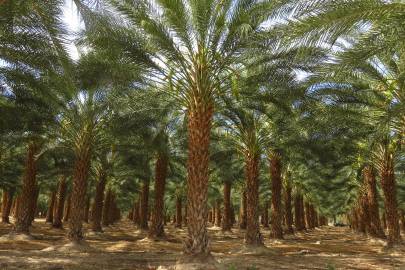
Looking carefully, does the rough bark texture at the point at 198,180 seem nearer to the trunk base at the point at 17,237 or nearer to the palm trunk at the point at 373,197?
the trunk base at the point at 17,237

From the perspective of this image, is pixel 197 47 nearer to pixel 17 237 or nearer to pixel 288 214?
pixel 17 237

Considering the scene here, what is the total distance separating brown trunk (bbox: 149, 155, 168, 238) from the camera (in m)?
22.3

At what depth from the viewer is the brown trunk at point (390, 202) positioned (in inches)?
776

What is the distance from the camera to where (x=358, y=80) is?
15523 mm

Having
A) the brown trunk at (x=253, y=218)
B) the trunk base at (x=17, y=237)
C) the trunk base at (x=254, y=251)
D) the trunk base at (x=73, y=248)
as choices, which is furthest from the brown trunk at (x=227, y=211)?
the trunk base at (x=73, y=248)

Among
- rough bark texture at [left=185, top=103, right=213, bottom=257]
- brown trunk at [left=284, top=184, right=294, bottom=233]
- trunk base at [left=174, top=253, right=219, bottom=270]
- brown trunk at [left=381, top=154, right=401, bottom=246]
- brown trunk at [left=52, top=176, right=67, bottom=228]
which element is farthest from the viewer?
brown trunk at [left=284, top=184, right=294, bottom=233]

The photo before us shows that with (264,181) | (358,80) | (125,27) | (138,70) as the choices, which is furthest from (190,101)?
(264,181)

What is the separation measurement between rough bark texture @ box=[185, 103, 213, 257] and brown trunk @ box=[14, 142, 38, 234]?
11.8 m

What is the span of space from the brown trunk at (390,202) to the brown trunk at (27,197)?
1729 centimetres

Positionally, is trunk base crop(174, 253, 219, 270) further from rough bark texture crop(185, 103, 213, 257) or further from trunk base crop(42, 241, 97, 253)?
trunk base crop(42, 241, 97, 253)

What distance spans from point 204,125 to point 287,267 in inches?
193

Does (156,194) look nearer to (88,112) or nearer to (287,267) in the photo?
(88,112)

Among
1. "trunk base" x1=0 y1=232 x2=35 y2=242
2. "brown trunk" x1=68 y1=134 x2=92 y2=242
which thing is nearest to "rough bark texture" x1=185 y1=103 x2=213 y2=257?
"brown trunk" x1=68 y1=134 x2=92 y2=242

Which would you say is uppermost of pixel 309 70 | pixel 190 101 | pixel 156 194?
pixel 309 70
